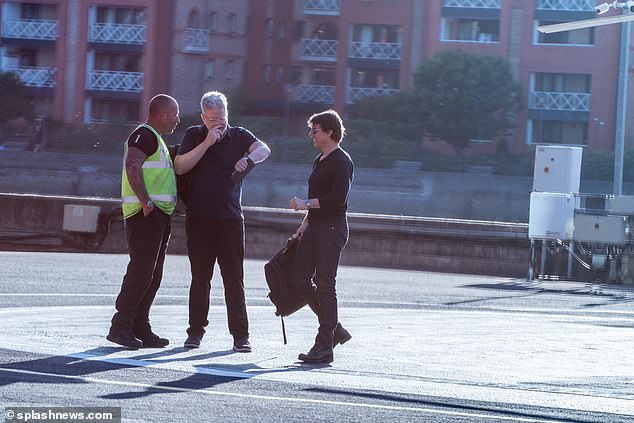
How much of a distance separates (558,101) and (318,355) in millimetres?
63034

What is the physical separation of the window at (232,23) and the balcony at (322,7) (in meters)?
3.98

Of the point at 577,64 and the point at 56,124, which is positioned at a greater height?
the point at 577,64

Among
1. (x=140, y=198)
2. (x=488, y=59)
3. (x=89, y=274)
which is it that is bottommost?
(x=89, y=274)

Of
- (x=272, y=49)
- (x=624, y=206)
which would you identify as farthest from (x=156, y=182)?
(x=272, y=49)

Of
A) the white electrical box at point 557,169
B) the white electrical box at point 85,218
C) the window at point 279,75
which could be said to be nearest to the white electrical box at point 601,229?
the white electrical box at point 557,169

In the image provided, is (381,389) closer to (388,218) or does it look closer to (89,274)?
(89,274)

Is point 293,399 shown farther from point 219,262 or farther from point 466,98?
point 466,98

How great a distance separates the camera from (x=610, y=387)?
9.78m

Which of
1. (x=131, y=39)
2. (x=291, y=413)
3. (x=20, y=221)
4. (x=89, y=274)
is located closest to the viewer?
(x=291, y=413)

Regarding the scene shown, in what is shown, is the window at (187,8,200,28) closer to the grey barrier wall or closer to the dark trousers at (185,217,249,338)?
the grey barrier wall

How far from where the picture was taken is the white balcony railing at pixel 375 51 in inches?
2940

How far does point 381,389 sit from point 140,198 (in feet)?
8.64

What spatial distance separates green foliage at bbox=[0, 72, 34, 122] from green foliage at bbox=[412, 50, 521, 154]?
802 inches

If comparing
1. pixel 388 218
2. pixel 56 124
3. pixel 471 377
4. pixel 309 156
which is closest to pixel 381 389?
pixel 471 377
